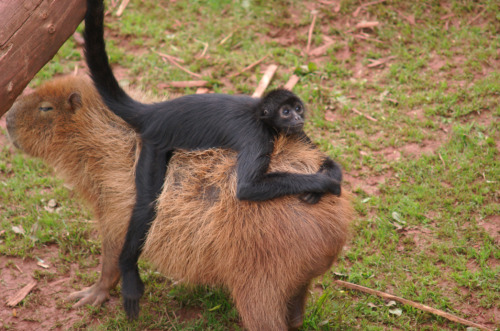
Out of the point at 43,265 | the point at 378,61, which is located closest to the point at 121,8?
the point at 378,61

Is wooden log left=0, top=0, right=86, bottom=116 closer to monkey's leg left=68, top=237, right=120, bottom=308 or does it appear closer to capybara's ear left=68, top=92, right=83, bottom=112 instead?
capybara's ear left=68, top=92, right=83, bottom=112

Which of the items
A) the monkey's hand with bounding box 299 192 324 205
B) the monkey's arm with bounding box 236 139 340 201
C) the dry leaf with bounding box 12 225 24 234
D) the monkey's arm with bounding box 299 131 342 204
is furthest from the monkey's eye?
the monkey's hand with bounding box 299 192 324 205

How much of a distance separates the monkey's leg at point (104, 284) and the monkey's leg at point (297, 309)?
1735mm

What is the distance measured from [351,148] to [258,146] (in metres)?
2.66

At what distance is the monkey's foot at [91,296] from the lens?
16.8 feet

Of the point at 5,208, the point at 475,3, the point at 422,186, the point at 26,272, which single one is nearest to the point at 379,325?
the point at 422,186

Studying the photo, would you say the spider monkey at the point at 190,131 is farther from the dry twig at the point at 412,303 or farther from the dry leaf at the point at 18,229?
the dry leaf at the point at 18,229

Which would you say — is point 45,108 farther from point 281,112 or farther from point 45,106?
point 281,112

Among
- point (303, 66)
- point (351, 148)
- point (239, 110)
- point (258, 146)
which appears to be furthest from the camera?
point (303, 66)

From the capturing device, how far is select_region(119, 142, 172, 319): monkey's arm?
14.3 ft

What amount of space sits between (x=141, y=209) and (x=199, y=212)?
52cm

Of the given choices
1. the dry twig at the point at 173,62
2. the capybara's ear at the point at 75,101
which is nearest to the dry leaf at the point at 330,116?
the dry twig at the point at 173,62

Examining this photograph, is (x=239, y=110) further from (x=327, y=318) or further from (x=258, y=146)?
(x=327, y=318)

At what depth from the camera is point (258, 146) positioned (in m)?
4.02
